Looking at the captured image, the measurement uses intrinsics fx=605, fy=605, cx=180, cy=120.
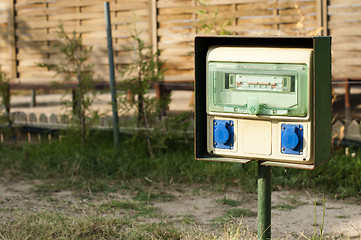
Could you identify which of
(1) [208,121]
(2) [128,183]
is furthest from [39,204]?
(1) [208,121]

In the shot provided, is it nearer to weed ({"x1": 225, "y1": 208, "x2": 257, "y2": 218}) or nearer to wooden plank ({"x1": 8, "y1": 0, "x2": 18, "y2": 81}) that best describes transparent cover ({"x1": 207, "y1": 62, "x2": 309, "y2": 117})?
weed ({"x1": 225, "y1": 208, "x2": 257, "y2": 218})

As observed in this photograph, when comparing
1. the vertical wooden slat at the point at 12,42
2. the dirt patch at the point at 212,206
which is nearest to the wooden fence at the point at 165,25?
the vertical wooden slat at the point at 12,42

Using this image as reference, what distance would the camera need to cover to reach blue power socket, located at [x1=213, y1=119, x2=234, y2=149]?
3.58m

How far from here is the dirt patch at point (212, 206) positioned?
526 cm

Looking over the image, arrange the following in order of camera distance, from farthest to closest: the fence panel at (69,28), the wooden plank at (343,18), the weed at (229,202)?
the fence panel at (69,28)
the wooden plank at (343,18)
the weed at (229,202)

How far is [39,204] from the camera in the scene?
6.02 metres

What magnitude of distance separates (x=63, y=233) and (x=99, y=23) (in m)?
5.25

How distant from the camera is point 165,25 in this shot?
8922mm

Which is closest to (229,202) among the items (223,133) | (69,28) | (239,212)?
(239,212)

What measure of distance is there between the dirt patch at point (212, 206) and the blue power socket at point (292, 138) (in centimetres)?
172

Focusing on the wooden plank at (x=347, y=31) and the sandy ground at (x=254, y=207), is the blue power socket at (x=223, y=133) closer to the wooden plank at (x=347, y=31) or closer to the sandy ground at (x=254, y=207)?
the sandy ground at (x=254, y=207)

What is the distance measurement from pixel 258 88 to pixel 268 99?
87 mm

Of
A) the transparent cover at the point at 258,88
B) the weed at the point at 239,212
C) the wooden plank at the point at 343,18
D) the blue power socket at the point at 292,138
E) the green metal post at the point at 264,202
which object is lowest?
the weed at the point at 239,212

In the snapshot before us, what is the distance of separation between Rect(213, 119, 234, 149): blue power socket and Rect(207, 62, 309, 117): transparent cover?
0.27ft
